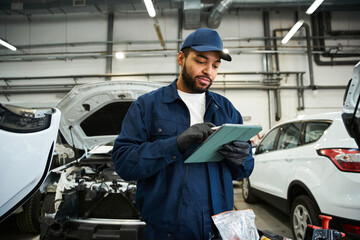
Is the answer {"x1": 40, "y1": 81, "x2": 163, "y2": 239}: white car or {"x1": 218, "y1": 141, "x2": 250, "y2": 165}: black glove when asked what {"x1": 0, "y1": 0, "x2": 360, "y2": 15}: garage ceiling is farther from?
{"x1": 218, "y1": 141, "x2": 250, "y2": 165}: black glove

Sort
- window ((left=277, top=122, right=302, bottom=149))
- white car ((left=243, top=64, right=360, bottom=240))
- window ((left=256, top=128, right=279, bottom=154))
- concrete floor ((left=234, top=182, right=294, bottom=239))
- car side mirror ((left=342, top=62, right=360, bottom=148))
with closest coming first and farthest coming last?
car side mirror ((left=342, top=62, right=360, bottom=148))
white car ((left=243, top=64, right=360, bottom=240))
window ((left=277, top=122, right=302, bottom=149))
concrete floor ((left=234, top=182, right=294, bottom=239))
window ((left=256, top=128, right=279, bottom=154))

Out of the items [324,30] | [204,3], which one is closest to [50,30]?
[204,3]

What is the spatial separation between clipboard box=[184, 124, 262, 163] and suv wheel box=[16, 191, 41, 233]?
2.71 metres

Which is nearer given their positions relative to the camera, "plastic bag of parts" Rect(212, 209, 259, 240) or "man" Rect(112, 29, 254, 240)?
"plastic bag of parts" Rect(212, 209, 259, 240)

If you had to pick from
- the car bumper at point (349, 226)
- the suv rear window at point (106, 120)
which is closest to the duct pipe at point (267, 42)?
the suv rear window at point (106, 120)

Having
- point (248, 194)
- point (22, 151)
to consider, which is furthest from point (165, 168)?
point (248, 194)

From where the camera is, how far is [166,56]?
7.31 metres

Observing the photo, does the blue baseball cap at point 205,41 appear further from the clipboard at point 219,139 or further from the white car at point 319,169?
the white car at point 319,169

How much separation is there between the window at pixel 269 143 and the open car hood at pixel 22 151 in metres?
3.04

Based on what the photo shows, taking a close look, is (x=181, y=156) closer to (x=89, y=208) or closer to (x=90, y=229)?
(x=90, y=229)

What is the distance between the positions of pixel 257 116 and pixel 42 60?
8252 millimetres

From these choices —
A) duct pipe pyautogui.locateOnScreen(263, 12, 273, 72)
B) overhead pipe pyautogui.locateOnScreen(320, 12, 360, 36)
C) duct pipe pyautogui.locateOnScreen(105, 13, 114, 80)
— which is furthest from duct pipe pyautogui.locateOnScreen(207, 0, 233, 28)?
overhead pipe pyautogui.locateOnScreen(320, 12, 360, 36)

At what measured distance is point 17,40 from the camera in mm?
7926

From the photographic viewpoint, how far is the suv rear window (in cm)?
263
